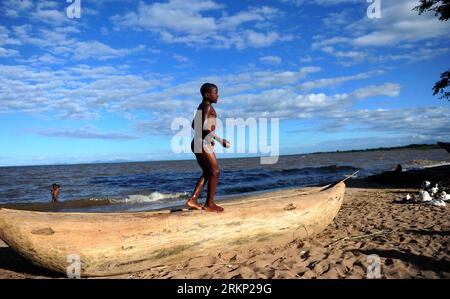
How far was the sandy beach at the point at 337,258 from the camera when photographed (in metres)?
4.54

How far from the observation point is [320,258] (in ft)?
16.9

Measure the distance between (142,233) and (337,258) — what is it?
294 centimetres

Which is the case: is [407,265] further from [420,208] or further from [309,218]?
[420,208]

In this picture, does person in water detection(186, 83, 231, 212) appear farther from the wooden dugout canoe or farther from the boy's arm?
the wooden dugout canoe

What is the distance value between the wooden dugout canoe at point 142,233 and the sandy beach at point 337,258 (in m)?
0.21

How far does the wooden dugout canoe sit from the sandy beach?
21 centimetres

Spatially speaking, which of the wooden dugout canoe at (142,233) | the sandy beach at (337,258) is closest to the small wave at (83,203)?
the sandy beach at (337,258)

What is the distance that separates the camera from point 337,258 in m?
5.07

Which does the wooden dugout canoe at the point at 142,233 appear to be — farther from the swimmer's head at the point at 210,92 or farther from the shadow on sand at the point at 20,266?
the swimmer's head at the point at 210,92

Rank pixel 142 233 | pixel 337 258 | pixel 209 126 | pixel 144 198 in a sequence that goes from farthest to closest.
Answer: pixel 144 198 < pixel 209 126 < pixel 337 258 < pixel 142 233

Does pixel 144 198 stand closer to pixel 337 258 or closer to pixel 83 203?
pixel 83 203

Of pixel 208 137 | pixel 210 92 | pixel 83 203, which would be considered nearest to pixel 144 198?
pixel 83 203

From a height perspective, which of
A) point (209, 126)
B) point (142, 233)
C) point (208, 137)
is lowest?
point (142, 233)
